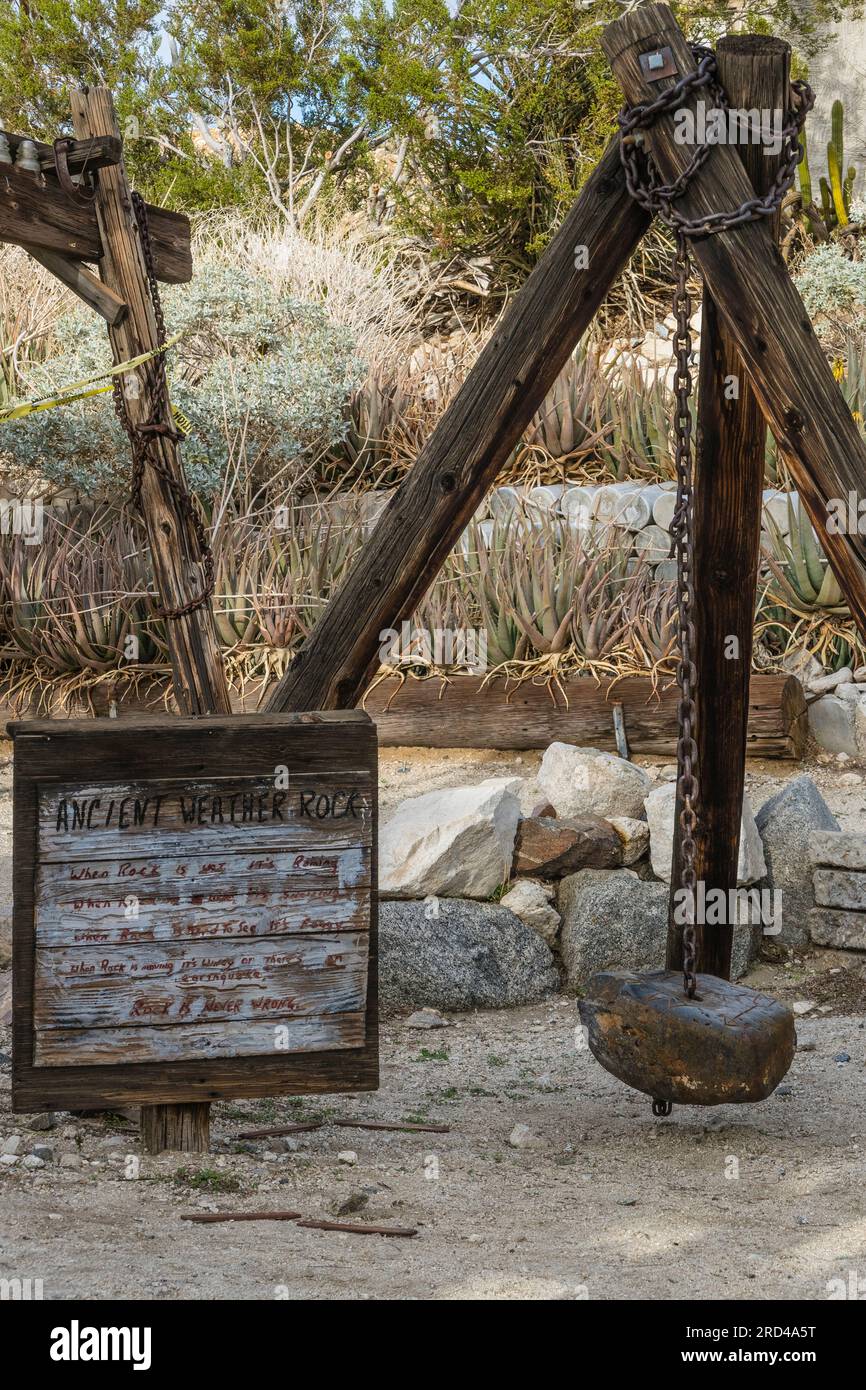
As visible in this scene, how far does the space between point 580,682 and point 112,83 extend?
13518 millimetres

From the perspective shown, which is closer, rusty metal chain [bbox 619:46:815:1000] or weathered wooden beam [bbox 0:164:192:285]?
rusty metal chain [bbox 619:46:815:1000]

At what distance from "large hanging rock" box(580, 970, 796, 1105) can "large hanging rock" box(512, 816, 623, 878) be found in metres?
2.16

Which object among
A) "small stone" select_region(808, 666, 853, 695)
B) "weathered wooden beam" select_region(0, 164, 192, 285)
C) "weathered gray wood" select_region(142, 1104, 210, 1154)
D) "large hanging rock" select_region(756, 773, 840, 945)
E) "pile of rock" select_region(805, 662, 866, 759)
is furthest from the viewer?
"small stone" select_region(808, 666, 853, 695)

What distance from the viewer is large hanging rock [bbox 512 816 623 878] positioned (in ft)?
17.4

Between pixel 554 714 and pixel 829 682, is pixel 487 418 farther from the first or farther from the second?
pixel 829 682

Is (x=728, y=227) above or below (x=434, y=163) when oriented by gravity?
→ below

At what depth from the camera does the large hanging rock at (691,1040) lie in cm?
291

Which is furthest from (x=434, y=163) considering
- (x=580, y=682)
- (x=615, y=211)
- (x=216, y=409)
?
(x=615, y=211)

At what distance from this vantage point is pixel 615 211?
10.4 feet

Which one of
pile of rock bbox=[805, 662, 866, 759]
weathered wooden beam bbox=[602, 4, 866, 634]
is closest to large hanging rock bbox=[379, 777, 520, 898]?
pile of rock bbox=[805, 662, 866, 759]

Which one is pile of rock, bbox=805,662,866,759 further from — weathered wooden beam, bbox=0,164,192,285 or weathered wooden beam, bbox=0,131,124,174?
weathered wooden beam, bbox=0,131,124,174

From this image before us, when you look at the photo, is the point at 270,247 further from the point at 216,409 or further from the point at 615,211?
the point at 615,211

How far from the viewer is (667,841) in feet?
17.2

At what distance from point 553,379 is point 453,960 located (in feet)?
8.23
